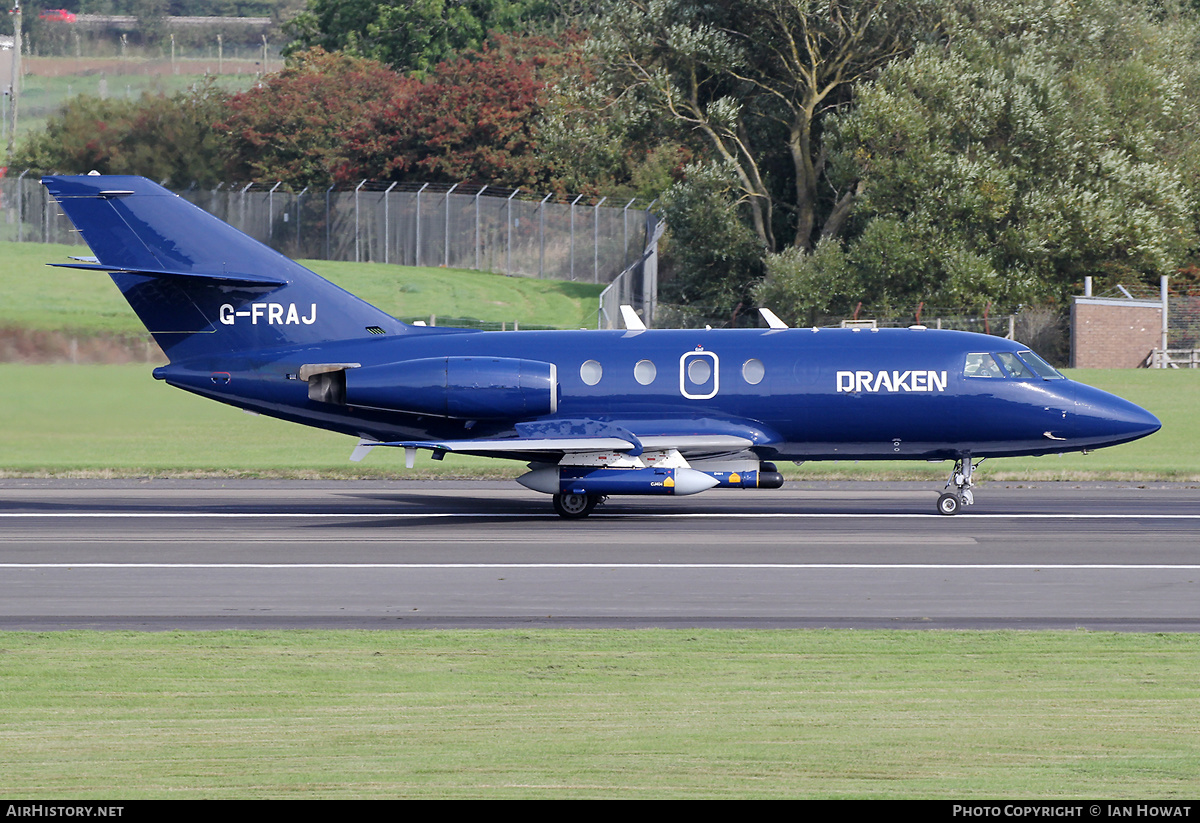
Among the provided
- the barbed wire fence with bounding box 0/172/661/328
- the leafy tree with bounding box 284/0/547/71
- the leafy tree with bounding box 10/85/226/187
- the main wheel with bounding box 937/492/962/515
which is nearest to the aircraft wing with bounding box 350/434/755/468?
the main wheel with bounding box 937/492/962/515

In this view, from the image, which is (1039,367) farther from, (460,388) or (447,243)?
(447,243)

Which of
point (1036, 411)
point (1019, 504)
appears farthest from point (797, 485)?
point (1036, 411)

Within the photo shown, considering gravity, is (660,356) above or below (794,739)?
above

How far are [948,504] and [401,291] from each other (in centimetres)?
4419

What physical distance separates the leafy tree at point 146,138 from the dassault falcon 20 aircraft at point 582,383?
123ft

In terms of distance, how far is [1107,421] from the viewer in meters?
24.2

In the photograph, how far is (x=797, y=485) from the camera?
102 ft

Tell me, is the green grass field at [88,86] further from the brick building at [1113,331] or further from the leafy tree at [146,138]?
the brick building at [1113,331]

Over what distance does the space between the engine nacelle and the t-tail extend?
1.63 m

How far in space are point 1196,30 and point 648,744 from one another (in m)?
64.4

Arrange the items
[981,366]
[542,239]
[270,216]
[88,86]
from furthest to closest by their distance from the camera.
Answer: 1. [88,86]
2. [542,239]
3. [270,216]
4. [981,366]

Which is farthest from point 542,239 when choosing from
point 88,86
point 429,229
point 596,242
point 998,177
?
point 88,86

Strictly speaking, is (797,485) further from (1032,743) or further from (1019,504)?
(1032,743)

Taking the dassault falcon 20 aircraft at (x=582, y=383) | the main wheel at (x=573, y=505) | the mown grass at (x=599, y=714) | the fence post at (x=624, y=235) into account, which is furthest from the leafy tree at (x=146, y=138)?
the mown grass at (x=599, y=714)
